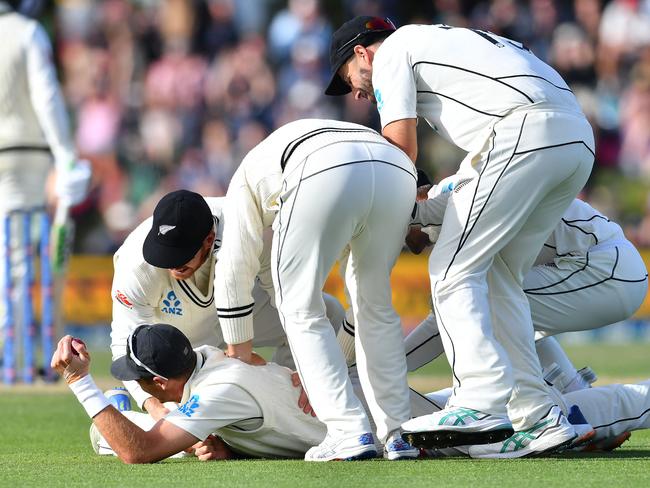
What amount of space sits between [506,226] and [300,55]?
38.3ft

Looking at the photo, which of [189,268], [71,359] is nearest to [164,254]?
[189,268]

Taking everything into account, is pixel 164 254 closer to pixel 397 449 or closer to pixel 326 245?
pixel 326 245

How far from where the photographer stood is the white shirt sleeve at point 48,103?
10.1 m

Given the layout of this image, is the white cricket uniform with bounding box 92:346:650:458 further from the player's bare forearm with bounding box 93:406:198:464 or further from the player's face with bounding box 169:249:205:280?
the player's face with bounding box 169:249:205:280

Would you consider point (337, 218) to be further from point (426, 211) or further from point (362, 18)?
point (362, 18)

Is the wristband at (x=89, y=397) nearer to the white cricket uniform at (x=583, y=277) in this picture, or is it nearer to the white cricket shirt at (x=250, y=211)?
the white cricket shirt at (x=250, y=211)

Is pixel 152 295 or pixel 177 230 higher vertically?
pixel 177 230

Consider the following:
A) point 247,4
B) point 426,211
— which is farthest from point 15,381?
point 247,4

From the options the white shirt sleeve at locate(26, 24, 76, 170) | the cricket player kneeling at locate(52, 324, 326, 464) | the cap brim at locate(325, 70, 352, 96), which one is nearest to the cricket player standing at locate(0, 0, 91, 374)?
the white shirt sleeve at locate(26, 24, 76, 170)

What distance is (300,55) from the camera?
55.3 ft

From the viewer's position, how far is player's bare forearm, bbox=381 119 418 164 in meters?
5.58

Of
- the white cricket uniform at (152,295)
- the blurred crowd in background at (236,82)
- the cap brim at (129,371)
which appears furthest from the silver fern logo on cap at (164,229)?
the blurred crowd in background at (236,82)

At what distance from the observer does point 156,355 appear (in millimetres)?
5402

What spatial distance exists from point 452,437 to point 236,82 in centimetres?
1206
